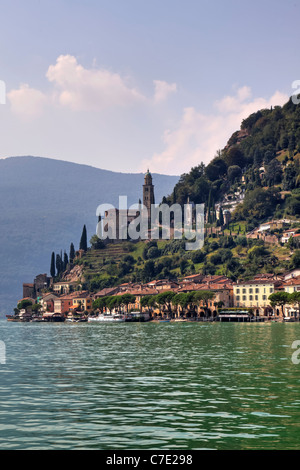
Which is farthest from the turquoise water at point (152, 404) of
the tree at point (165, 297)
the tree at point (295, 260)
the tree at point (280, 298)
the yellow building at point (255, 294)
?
the tree at point (295, 260)

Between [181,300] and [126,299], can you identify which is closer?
[181,300]

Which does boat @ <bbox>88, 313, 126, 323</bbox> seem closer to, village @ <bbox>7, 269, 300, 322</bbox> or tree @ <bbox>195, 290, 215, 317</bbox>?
village @ <bbox>7, 269, 300, 322</bbox>

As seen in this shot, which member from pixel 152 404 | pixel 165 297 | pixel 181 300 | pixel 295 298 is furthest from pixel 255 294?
pixel 152 404

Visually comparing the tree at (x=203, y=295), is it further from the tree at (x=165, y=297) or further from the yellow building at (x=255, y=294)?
the yellow building at (x=255, y=294)

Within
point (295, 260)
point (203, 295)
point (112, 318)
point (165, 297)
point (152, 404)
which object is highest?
point (295, 260)

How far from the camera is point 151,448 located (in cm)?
2175

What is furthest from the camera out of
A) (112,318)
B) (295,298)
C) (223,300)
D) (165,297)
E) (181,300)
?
(112,318)

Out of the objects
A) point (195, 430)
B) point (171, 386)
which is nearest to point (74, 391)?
point (171, 386)

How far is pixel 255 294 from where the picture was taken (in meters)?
180

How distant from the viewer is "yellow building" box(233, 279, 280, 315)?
17725 centimetres

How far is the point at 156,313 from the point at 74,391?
163 metres

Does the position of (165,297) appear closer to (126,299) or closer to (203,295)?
(203,295)

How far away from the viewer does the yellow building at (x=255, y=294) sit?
6978 inches

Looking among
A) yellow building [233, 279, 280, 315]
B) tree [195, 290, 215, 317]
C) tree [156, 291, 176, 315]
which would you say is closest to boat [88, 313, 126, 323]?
tree [156, 291, 176, 315]
